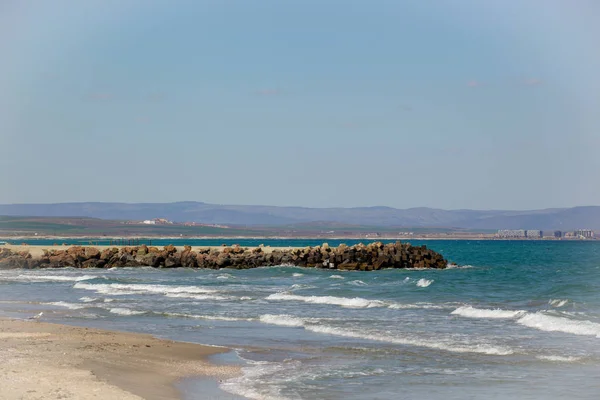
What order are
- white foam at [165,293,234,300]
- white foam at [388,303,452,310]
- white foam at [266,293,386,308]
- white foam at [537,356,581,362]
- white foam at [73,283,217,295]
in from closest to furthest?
white foam at [537,356,581,362], white foam at [388,303,452,310], white foam at [266,293,386,308], white foam at [165,293,234,300], white foam at [73,283,217,295]

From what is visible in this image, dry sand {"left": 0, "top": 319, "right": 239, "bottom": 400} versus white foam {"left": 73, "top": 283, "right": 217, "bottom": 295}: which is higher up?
dry sand {"left": 0, "top": 319, "right": 239, "bottom": 400}

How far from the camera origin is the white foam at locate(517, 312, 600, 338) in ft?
69.5

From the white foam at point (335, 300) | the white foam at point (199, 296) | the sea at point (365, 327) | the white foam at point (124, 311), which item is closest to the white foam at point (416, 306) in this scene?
the sea at point (365, 327)

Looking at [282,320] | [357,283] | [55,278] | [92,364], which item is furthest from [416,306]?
[55,278]

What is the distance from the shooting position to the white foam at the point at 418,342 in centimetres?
1812

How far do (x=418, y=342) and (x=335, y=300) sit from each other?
445 inches

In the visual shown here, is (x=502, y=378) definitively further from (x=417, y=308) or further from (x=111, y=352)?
(x=417, y=308)

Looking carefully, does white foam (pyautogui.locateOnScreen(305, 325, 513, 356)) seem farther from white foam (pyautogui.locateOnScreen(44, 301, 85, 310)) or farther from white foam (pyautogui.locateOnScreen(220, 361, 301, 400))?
white foam (pyautogui.locateOnScreen(44, 301, 85, 310))

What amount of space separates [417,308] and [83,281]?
65.5 feet

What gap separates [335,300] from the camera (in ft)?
101

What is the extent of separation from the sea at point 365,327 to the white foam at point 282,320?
0.11ft

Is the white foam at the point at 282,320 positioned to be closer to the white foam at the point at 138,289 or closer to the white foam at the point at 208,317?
the white foam at the point at 208,317

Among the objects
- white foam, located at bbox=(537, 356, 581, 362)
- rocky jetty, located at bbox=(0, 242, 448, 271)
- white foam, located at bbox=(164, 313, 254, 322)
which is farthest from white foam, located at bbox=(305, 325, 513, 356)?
rocky jetty, located at bbox=(0, 242, 448, 271)

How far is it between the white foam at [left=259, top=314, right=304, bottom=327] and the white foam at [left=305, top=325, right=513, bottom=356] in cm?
104
